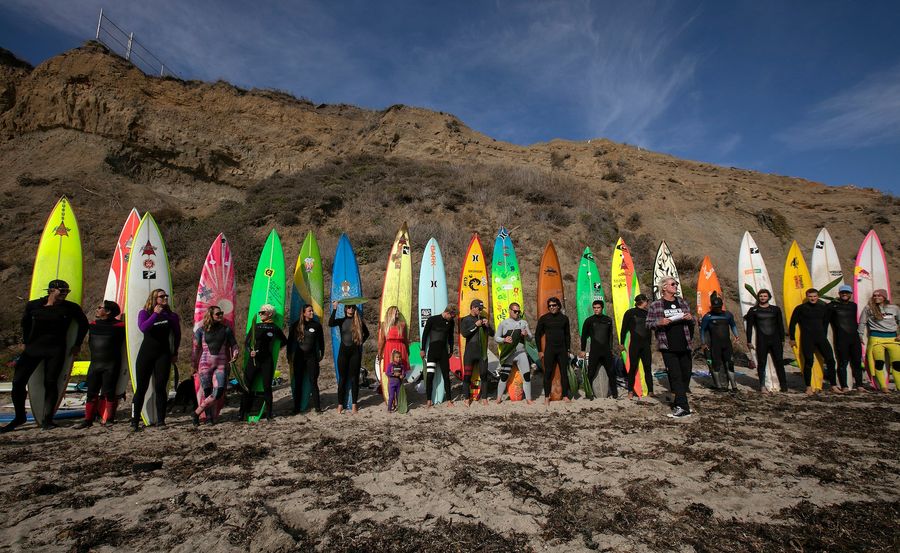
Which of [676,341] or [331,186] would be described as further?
[331,186]

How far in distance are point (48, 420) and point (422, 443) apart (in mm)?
4301

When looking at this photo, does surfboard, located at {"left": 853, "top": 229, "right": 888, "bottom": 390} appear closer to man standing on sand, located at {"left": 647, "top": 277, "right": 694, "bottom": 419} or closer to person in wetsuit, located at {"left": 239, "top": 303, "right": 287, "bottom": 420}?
man standing on sand, located at {"left": 647, "top": 277, "right": 694, "bottom": 419}

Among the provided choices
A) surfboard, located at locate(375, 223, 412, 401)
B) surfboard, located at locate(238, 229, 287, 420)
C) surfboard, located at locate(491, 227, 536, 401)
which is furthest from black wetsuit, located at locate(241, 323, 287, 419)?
surfboard, located at locate(491, 227, 536, 401)

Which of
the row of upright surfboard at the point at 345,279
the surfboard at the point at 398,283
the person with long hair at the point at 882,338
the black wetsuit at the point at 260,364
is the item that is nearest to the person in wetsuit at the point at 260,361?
the black wetsuit at the point at 260,364

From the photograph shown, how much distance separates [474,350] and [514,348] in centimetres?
56

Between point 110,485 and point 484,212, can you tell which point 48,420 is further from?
point 484,212

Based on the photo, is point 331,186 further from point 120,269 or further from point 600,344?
point 600,344

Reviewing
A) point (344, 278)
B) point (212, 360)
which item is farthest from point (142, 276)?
point (344, 278)

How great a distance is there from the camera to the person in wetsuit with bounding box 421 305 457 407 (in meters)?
5.73

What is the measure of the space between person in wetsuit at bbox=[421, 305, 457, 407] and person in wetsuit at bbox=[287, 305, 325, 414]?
4.63 ft

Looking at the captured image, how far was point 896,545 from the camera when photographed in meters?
1.97

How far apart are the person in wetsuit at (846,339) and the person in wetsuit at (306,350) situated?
7.30 meters

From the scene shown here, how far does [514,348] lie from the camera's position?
19.2ft

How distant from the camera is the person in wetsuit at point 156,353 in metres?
4.54
